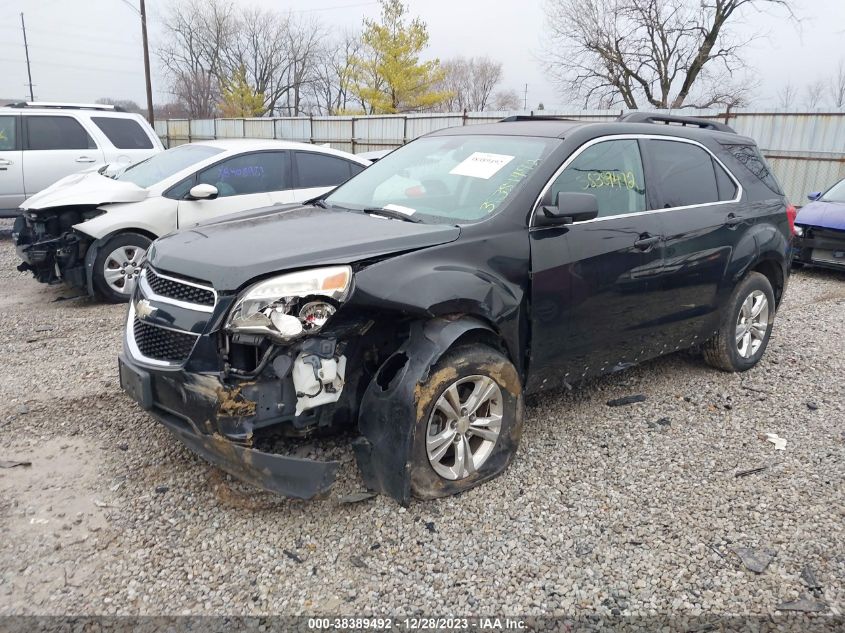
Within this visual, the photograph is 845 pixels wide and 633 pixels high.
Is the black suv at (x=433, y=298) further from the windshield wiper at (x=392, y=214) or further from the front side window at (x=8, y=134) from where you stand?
the front side window at (x=8, y=134)

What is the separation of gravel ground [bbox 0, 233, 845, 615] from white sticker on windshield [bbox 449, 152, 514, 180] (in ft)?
5.14

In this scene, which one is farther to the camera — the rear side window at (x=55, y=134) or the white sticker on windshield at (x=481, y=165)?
the rear side window at (x=55, y=134)

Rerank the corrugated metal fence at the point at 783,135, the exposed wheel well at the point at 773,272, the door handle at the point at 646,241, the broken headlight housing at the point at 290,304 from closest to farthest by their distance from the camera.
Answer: the broken headlight housing at the point at 290,304 < the door handle at the point at 646,241 < the exposed wheel well at the point at 773,272 < the corrugated metal fence at the point at 783,135

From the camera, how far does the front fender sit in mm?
3002

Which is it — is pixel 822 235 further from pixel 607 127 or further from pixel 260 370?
pixel 260 370

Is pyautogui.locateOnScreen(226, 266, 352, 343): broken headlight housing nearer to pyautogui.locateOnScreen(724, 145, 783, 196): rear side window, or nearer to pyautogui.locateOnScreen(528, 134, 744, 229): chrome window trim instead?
pyautogui.locateOnScreen(528, 134, 744, 229): chrome window trim

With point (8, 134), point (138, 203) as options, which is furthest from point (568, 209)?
point (8, 134)

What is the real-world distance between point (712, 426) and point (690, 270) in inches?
39.9

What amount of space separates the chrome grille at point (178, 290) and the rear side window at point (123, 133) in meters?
8.34

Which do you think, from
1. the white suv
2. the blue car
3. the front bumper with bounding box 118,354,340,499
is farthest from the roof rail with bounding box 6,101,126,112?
the blue car

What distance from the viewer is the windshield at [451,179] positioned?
3.63 meters

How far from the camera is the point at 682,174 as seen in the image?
4.51 meters

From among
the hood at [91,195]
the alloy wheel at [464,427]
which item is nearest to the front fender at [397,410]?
the alloy wheel at [464,427]

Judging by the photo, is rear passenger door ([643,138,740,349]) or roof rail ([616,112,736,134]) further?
roof rail ([616,112,736,134])
